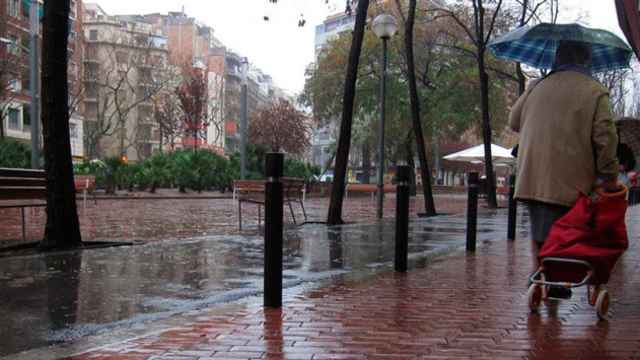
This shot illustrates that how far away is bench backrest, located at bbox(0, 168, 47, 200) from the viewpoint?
843cm

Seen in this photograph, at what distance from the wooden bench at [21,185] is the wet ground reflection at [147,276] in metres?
1.52

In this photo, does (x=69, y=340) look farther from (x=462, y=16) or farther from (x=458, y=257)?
(x=462, y=16)

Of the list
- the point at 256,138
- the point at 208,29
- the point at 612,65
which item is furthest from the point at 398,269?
the point at 208,29

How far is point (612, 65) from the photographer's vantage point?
573 cm

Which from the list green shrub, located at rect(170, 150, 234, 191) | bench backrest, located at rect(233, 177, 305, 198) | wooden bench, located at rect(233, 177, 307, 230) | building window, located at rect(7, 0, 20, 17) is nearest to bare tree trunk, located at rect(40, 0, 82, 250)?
wooden bench, located at rect(233, 177, 307, 230)

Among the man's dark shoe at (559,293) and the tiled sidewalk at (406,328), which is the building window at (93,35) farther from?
the man's dark shoe at (559,293)

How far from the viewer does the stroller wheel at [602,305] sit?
14.8ft

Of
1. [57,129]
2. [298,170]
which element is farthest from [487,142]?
[57,129]

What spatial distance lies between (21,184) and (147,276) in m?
3.49

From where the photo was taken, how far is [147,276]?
6.37 metres

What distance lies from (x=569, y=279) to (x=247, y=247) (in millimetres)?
5102

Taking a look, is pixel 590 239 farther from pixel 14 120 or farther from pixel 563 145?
pixel 14 120

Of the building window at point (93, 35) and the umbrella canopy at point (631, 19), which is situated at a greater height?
the building window at point (93, 35)

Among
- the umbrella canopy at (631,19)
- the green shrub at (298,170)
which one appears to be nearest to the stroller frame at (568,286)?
the umbrella canopy at (631,19)
